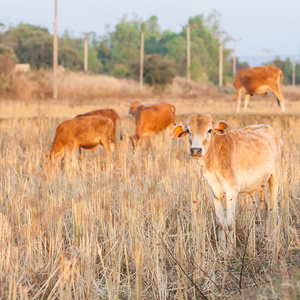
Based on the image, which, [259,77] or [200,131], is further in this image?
[259,77]

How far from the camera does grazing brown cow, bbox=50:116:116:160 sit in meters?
9.66

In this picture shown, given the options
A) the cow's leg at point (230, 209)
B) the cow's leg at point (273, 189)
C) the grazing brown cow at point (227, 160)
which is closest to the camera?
the grazing brown cow at point (227, 160)

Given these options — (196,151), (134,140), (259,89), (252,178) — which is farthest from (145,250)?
(259,89)

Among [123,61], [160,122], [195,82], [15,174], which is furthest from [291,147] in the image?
[123,61]

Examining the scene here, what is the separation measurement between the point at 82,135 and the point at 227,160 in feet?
17.0

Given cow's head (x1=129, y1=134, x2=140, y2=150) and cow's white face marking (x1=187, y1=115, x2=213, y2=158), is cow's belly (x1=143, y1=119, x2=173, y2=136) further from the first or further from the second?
cow's white face marking (x1=187, y1=115, x2=213, y2=158)

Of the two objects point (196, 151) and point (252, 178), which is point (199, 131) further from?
point (252, 178)

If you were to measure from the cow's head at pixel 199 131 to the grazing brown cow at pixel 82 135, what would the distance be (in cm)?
475

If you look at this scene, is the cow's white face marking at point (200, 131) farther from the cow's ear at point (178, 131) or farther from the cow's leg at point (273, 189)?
the cow's leg at point (273, 189)

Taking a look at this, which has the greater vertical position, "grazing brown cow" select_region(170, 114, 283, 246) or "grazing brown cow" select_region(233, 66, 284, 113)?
"grazing brown cow" select_region(233, 66, 284, 113)

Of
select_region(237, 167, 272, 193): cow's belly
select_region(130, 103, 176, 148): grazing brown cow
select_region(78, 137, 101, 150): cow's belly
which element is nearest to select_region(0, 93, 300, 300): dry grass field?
select_region(237, 167, 272, 193): cow's belly

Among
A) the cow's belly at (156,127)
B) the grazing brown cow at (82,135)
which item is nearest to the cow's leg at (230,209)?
the grazing brown cow at (82,135)

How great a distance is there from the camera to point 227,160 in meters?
5.04

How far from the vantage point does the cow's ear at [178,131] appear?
4941mm
